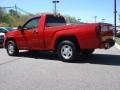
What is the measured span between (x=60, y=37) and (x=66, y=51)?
627mm

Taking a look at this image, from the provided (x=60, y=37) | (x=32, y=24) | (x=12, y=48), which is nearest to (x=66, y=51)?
(x=60, y=37)

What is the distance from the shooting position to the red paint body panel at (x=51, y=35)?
1174 cm

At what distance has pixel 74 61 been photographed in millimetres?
12461

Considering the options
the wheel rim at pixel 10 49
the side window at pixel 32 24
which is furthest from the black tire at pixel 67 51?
the wheel rim at pixel 10 49

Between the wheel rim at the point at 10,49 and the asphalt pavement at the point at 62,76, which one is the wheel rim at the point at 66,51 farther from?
the wheel rim at the point at 10,49

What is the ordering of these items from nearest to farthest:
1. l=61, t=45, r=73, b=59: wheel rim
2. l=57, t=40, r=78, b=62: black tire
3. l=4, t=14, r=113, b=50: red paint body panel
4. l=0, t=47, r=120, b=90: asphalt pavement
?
1. l=0, t=47, r=120, b=90: asphalt pavement
2. l=4, t=14, r=113, b=50: red paint body panel
3. l=57, t=40, r=78, b=62: black tire
4. l=61, t=45, r=73, b=59: wheel rim

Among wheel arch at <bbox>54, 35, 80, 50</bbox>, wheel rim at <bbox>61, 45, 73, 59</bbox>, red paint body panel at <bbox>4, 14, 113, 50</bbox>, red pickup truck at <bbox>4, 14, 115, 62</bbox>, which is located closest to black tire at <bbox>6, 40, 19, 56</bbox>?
red pickup truck at <bbox>4, 14, 115, 62</bbox>

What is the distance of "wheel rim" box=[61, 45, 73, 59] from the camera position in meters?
12.4

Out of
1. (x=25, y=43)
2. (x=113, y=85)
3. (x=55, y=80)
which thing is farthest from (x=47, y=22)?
(x=113, y=85)

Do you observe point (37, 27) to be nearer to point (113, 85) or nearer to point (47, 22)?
point (47, 22)

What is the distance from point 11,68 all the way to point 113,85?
169 inches

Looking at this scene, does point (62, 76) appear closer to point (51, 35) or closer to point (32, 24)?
point (51, 35)

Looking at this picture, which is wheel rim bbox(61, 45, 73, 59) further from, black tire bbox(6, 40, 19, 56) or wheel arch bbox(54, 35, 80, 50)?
black tire bbox(6, 40, 19, 56)

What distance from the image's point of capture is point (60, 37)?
41.8 ft
